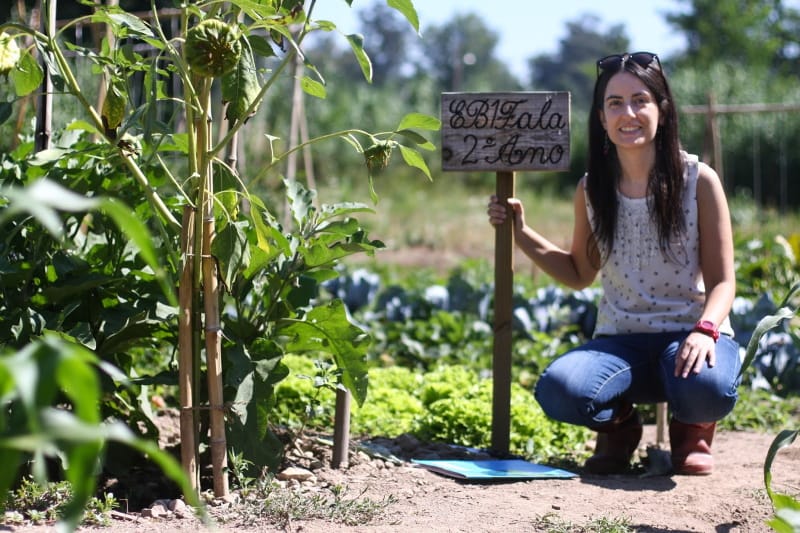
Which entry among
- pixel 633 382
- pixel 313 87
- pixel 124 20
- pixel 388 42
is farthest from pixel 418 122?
pixel 388 42

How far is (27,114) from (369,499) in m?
2.29

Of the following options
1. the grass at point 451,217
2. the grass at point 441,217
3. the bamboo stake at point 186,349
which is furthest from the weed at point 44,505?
the grass at point 441,217

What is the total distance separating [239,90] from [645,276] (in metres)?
1.42

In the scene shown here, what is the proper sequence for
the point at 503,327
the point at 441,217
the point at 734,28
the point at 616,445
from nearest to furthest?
1. the point at 616,445
2. the point at 503,327
3. the point at 441,217
4. the point at 734,28

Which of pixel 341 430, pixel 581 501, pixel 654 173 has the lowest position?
pixel 581 501

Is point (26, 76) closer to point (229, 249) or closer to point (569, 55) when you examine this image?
point (229, 249)

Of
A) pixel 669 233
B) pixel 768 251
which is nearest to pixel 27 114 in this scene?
pixel 669 233

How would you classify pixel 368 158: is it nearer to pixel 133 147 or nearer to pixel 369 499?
pixel 133 147

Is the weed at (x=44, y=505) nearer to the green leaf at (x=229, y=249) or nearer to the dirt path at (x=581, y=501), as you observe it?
the dirt path at (x=581, y=501)

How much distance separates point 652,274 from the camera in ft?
9.08

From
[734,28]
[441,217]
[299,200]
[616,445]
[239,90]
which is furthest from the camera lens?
[734,28]

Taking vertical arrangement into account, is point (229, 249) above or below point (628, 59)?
below

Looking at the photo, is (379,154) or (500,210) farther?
(500,210)

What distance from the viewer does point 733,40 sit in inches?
1265
